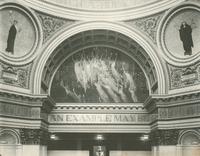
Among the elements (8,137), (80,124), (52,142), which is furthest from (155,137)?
(8,137)

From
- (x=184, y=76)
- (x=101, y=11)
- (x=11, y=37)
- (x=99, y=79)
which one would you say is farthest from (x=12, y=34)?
(x=184, y=76)

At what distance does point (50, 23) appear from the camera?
2020 centimetres

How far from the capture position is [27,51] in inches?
768

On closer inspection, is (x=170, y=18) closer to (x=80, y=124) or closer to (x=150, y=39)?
(x=150, y=39)

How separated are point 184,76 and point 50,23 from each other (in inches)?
315

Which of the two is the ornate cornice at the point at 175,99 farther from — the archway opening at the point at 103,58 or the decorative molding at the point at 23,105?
the decorative molding at the point at 23,105

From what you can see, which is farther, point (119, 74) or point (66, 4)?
point (119, 74)

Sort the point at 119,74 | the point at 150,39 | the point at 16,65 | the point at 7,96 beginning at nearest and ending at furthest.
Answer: the point at 7,96
the point at 16,65
the point at 150,39
the point at 119,74

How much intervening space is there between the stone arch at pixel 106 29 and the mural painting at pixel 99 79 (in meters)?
1.16

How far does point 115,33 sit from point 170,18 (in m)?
3.45

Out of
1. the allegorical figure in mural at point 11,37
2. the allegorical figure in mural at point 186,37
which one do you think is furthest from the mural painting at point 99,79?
the allegorical figure in mural at point 11,37

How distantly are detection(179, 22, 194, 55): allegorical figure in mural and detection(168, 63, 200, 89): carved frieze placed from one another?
0.94 metres

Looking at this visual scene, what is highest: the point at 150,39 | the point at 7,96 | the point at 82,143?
the point at 150,39

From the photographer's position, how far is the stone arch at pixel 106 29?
19.5 meters
